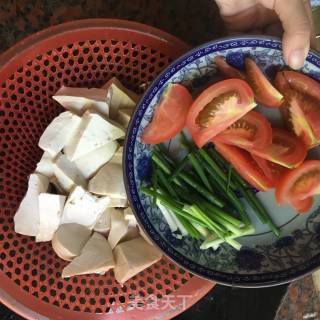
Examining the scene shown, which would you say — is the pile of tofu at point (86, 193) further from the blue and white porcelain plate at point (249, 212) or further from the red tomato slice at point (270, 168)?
the red tomato slice at point (270, 168)

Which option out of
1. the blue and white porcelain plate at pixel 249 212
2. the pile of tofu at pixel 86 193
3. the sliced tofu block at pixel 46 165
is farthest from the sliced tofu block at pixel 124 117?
the sliced tofu block at pixel 46 165

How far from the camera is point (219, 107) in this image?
1.38m

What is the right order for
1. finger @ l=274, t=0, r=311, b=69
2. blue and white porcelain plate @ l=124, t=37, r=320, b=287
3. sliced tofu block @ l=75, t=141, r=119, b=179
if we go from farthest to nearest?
sliced tofu block @ l=75, t=141, r=119, b=179 → blue and white porcelain plate @ l=124, t=37, r=320, b=287 → finger @ l=274, t=0, r=311, b=69

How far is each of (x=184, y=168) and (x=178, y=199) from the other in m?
0.09

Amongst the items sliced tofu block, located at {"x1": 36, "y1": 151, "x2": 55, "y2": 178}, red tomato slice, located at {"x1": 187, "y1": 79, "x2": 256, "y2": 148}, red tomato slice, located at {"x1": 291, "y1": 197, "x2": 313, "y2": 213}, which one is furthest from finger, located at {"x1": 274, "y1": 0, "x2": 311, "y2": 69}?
sliced tofu block, located at {"x1": 36, "y1": 151, "x2": 55, "y2": 178}

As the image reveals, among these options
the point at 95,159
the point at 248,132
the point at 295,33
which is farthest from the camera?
the point at 95,159

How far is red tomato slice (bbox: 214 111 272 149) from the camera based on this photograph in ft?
4.59

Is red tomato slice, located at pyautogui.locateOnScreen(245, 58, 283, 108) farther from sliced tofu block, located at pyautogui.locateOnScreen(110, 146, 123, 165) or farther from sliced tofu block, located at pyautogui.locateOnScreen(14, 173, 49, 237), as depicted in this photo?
sliced tofu block, located at pyautogui.locateOnScreen(14, 173, 49, 237)

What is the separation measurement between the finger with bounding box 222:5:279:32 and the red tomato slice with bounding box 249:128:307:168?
13.9 inches

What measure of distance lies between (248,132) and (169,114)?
219 mm

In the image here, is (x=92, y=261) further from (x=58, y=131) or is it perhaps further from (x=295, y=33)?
(x=295, y=33)

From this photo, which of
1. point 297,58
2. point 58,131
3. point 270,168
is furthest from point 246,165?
point 58,131

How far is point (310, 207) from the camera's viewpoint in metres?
1.52

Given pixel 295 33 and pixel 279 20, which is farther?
A: pixel 279 20
